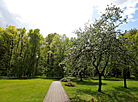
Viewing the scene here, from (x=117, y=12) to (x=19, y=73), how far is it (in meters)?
38.5

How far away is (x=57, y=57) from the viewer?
3900 cm

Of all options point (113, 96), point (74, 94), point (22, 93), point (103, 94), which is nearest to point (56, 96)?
point (74, 94)

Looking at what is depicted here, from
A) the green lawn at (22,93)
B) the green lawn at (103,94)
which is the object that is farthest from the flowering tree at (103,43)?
the green lawn at (22,93)

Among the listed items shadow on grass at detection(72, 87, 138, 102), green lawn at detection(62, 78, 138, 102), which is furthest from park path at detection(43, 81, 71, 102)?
shadow on grass at detection(72, 87, 138, 102)

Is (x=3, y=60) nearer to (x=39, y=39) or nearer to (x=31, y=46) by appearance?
(x=31, y=46)

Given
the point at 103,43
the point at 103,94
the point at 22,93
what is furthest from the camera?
the point at 103,94

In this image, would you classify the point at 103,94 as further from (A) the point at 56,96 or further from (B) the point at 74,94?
(A) the point at 56,96

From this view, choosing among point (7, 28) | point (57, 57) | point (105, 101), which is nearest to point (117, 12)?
point (105, 101)

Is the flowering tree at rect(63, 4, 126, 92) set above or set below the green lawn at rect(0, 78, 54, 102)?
above

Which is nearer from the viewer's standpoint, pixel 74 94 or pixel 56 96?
pixel 56 96

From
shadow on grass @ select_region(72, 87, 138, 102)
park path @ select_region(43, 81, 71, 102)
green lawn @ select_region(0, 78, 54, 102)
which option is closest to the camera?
park path @ select_region(43, 81, 71, 102)

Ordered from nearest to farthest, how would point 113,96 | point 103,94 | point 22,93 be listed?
point 22,93, point 113,96, point 103,94

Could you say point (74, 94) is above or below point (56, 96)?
below

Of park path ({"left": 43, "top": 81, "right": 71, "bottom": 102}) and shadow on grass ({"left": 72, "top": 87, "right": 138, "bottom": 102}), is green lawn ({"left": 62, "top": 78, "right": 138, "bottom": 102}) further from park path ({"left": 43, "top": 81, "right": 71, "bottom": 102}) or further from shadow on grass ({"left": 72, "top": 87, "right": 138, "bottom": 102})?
park path ({"left": 43, "top": 81, "right": 71, "bottom": 102})
